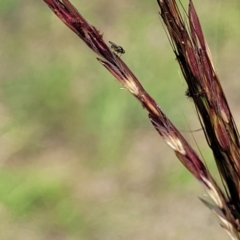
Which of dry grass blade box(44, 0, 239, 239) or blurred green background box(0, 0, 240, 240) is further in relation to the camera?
blurred green background box(0, 0, 240, 240)

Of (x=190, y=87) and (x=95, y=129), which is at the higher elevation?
(x=95, y=129)

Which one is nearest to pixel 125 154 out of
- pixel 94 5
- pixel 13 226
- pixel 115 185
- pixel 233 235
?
pixel 115 185

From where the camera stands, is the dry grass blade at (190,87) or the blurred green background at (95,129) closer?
the dry grass blade at (190,87)

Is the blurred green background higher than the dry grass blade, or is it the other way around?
the blurred green background

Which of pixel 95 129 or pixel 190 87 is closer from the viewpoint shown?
pixel 190 87

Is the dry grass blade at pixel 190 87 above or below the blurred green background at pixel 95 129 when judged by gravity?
below
